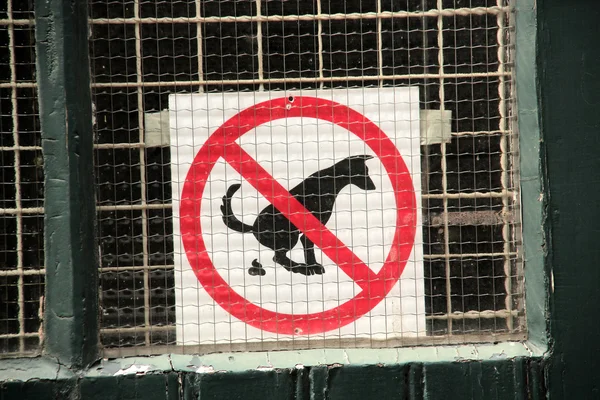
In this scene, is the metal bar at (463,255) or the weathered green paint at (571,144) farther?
the metal bar at (463,255)

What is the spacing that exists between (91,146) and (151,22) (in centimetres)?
70

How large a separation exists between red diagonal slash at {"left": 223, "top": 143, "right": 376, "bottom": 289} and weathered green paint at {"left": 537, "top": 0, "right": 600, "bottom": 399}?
0.95 m

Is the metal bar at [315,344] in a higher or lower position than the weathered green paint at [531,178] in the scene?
lower

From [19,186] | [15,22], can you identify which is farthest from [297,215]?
[15,22]

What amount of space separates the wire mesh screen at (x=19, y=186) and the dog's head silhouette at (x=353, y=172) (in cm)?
147

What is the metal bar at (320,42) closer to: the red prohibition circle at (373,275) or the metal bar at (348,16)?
the metal bar at (348,16)

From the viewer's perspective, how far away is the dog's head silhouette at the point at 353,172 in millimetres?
3143

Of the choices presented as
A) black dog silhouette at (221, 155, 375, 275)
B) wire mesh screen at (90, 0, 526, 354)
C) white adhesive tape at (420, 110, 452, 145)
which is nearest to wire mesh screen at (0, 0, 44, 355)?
wire mesh screen at (90, 0, 526, 354)

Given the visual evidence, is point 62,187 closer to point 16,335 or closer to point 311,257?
point 16,335

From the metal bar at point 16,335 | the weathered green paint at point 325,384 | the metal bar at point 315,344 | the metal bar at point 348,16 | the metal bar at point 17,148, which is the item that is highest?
the metal bar at point 348,16

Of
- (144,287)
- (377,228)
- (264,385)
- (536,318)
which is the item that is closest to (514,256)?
(536,318)

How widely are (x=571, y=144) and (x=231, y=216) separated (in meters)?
1.74

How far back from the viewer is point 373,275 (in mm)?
3135

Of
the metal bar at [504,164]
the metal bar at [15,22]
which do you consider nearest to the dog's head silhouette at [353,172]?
the metal bar at [504,164]
